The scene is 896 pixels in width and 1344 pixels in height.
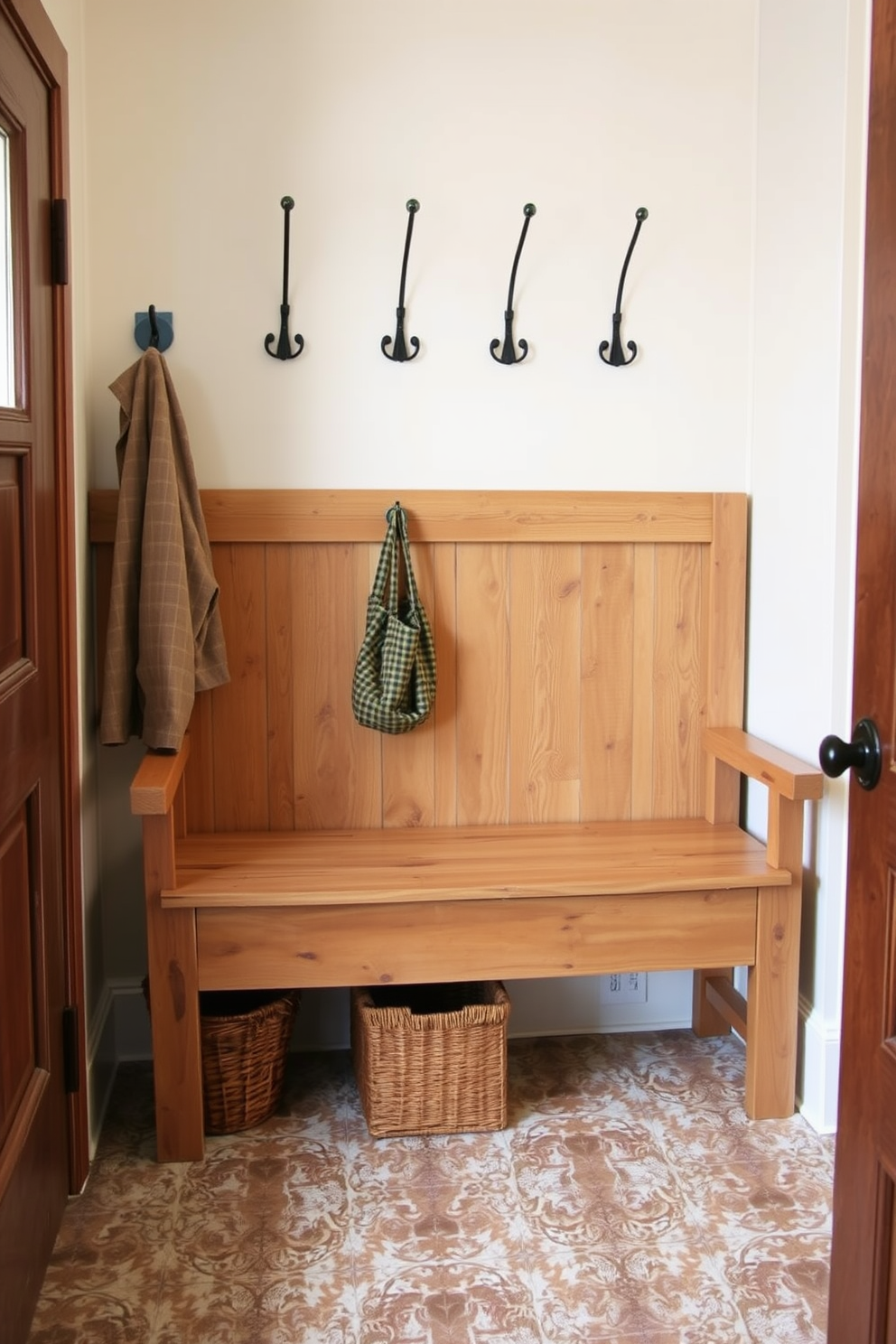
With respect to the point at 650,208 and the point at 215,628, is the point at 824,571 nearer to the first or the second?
the point at 650,208

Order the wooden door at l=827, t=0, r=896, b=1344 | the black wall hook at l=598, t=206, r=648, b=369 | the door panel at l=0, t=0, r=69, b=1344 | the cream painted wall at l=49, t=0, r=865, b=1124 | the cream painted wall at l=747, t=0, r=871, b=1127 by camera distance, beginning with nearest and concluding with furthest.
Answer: the wooden door at l=827, t=0, r=896, b=1344 < the door panel at l=0, t=0, r=69, b=1344 < the cream painted wall at l=747, t=0, r=871, b=1127 < the cream painted wall at l=49, t=0, r=865, b=1124 < the black wall hook at l=598, t=206, r=648, b=369

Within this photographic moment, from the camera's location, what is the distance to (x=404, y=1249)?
1953 millimetres

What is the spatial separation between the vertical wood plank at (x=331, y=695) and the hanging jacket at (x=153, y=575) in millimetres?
260

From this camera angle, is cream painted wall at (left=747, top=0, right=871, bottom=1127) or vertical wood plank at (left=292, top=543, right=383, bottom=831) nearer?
cream painted wall at (left=747, top=0, right=871, bottom=1127)

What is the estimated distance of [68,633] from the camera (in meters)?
2.06

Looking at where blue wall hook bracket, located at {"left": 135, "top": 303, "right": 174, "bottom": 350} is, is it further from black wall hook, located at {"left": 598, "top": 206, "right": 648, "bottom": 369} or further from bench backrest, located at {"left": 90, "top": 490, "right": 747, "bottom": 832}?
black wall hook, located at {"left": 598, "top": 206, "right": 648, "bottom": 369}

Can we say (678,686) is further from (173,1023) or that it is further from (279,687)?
(173,1023)

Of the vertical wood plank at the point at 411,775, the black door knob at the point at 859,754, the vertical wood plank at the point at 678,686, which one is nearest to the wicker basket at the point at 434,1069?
the vertical wood plank at the point at 411,775

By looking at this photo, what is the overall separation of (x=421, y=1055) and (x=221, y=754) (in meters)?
0.76

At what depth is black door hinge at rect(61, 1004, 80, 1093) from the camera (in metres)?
2.03

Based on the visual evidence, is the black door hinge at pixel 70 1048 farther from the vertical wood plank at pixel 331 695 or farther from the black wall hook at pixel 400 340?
the black wall hook at pixel 400 340

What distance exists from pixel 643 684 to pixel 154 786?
3.67 ft

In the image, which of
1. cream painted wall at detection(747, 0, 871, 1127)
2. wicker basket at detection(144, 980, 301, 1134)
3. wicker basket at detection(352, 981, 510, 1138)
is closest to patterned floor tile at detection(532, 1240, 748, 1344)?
wicker basket at detection(352, 981, 510, 1138)

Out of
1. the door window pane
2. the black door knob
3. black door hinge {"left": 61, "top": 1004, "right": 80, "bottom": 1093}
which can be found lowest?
black door hinge {"left": 61, "top": 1004, "right": 80, "bottom": 1093}
